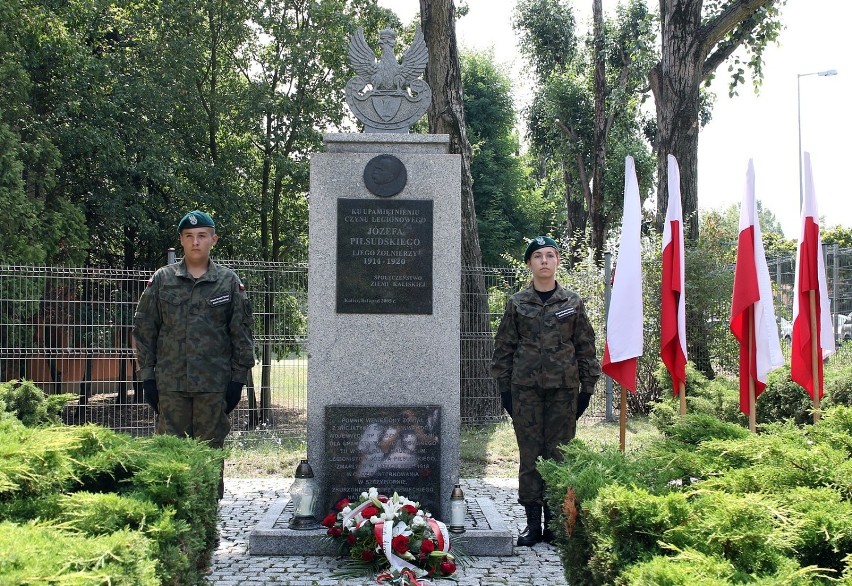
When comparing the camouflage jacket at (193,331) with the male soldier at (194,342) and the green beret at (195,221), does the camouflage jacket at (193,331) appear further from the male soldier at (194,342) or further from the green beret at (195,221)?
the green beret at (195,221)

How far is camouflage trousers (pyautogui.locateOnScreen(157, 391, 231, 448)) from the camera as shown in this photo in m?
5.39

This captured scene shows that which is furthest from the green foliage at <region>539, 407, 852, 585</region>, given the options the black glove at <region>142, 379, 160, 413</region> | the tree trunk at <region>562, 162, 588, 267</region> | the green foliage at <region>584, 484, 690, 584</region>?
the tree trunk at <region>562, 162, 588, 267</region>

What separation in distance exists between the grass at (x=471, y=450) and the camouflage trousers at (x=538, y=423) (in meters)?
1.97

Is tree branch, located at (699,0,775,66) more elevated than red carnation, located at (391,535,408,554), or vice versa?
tree branch, located at (699,0,775,66)

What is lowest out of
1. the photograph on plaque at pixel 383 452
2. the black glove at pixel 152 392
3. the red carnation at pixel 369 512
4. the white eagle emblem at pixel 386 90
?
the red carnation at pixel 369 512

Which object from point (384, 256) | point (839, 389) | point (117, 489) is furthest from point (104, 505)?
point (839, 389)

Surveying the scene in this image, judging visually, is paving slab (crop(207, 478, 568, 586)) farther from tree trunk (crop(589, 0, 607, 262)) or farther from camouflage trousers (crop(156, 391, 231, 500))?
tree trunk (crop(589, 0, 607, 262))

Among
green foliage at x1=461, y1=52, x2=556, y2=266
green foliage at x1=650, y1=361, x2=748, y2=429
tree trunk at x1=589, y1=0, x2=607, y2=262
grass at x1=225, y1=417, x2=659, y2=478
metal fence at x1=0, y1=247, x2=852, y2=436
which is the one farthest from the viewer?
green foliage at x1=461, y1=52, x2=556, y2=266

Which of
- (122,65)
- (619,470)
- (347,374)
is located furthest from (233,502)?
(122,65)

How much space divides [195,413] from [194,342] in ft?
1.62

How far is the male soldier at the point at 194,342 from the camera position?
17.5 ft

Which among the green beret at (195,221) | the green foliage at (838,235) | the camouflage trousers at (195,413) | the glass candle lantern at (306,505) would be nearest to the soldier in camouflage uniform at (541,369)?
the glass candle lantern at (306,505)

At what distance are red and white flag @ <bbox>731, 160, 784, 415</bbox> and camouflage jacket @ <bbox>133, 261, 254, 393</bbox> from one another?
3388mm

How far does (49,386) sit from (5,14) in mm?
5808
